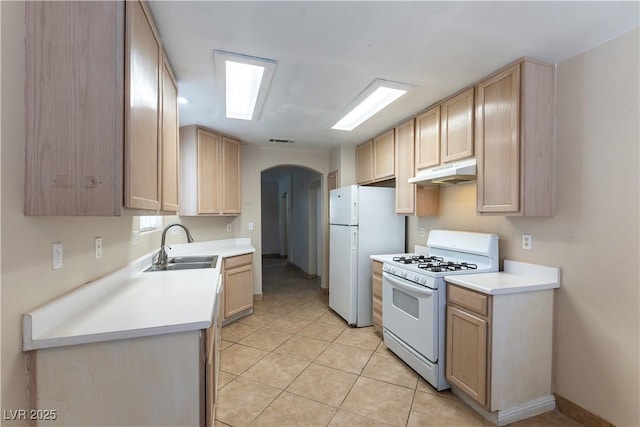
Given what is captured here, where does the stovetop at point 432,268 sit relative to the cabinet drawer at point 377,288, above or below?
above

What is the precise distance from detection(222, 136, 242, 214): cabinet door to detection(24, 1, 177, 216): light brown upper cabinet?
264 centimetres

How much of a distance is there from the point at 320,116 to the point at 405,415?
268 centimetres

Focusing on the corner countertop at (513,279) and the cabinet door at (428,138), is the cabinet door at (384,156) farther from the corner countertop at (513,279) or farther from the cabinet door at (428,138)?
the corner countertop at (513,279)

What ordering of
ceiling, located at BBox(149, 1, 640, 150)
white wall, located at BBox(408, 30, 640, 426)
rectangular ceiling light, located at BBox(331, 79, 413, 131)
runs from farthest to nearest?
rectangular ceiling light, located at BBox(331, 79, 413, 131) → white wall, located at BBox(408, 30, 640, 426) → ceiling, located at BBox(149, 1, 640, 150)

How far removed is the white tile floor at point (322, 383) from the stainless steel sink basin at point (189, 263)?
34.7 inches

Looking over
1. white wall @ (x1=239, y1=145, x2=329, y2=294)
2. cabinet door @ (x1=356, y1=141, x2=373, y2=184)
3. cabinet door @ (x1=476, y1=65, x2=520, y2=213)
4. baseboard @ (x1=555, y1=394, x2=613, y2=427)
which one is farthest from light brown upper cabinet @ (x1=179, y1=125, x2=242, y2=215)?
baseboard @ (x1=555, y1=394, x2=613, y2=427)

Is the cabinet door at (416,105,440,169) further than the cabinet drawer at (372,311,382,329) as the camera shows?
No

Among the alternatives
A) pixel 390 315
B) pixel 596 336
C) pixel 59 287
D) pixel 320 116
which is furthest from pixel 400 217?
pixel 59 287

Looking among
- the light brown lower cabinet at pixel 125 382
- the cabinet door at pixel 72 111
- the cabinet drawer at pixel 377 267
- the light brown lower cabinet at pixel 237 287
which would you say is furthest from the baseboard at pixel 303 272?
the cabinet door at pixel 72 111

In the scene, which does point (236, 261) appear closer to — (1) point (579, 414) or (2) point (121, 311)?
(2) point (121, 311)

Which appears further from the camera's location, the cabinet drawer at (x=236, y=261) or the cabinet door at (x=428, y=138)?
the cabinet drawer at (x=236, y=261)

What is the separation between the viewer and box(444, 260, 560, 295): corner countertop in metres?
1.85

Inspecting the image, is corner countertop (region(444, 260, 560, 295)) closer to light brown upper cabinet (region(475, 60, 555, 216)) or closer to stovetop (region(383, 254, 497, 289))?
stovetop (region(383, 254, 497, 289))

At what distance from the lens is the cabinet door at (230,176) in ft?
12.3
